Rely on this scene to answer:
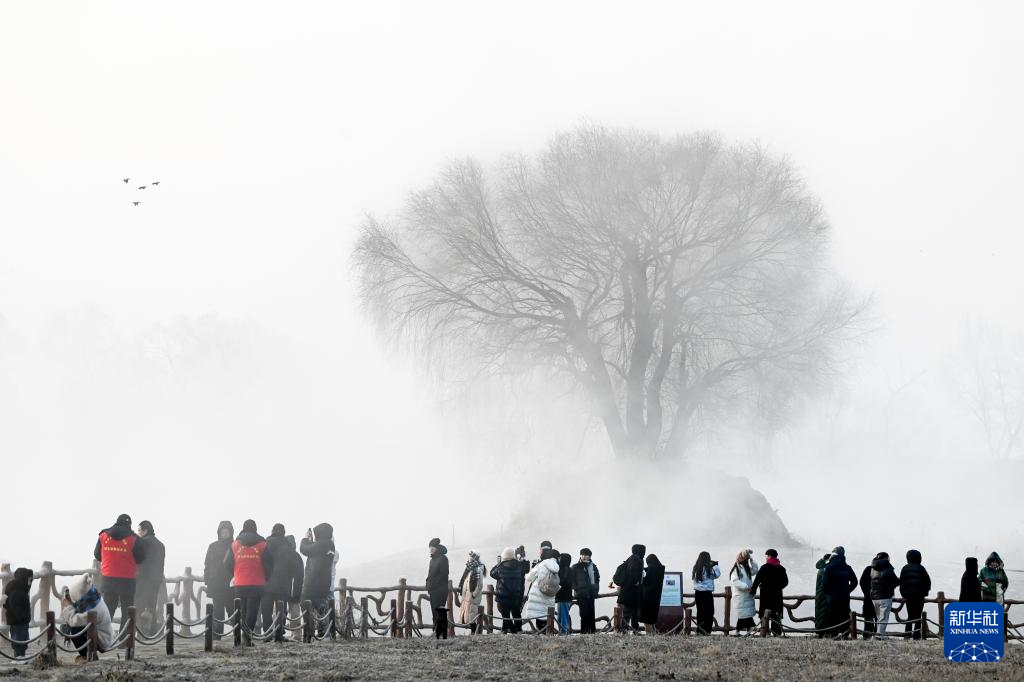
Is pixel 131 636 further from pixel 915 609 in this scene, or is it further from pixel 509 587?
pixel 915 609

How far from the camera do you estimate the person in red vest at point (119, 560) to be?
1997 cm

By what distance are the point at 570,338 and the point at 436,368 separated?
15.6ft

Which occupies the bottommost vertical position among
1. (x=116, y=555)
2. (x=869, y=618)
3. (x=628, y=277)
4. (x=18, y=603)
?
(x=869, y=618)

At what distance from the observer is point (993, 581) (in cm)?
2367

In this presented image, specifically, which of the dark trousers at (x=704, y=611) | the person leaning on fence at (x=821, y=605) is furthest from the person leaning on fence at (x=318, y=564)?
the person leaning on fence at (x=821, y=605)

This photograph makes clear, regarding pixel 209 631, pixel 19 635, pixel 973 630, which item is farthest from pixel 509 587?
pixel 973 630

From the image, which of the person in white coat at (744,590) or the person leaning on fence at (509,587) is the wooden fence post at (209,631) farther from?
the person in white coat at (744,590)

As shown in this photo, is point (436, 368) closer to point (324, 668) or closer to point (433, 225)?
point (433, 225)

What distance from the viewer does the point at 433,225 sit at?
45625 millimetres

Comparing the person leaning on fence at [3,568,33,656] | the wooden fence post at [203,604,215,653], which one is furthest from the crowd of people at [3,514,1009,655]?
the person leaning on fence at [3,568,33,656]

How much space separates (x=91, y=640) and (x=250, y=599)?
3.50 meters

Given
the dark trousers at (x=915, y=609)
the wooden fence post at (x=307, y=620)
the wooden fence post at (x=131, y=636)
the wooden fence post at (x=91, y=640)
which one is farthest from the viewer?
the dark trousers at (x=915, y=609)

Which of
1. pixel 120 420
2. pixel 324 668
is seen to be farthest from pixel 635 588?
pixel 120 420

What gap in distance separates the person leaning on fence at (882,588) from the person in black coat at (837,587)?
0.48 meters
